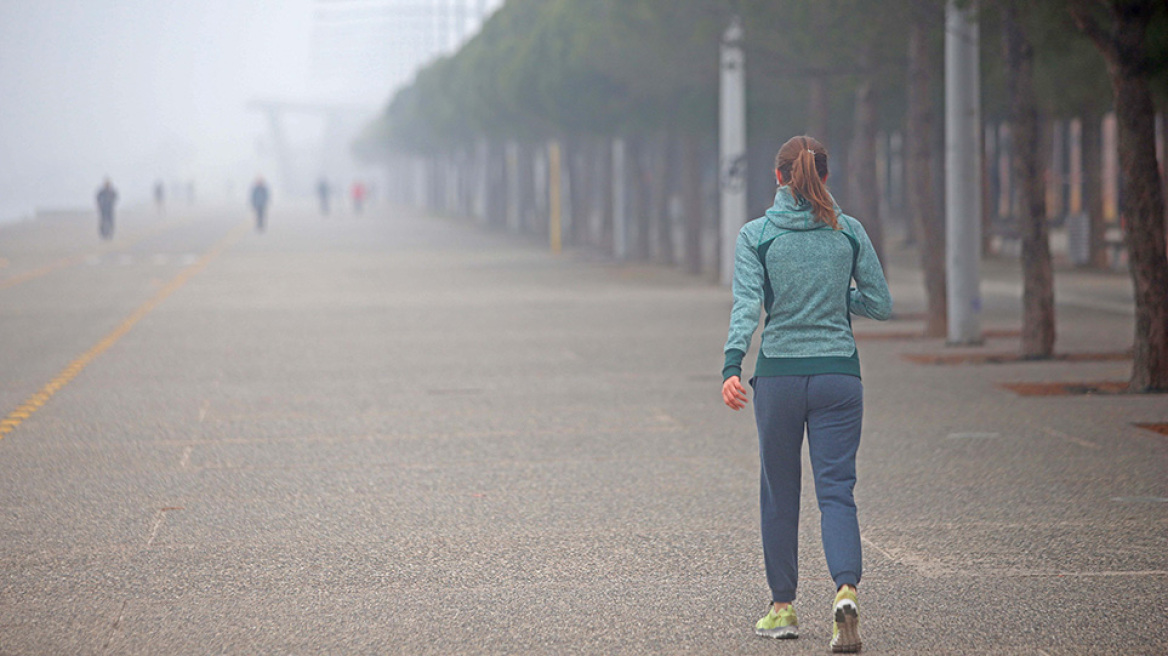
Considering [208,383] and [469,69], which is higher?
[469,69]

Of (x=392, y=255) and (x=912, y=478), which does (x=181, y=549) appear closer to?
(x=912, y=478)

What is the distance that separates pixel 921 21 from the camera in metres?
18.2

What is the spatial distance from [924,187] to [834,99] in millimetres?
11671

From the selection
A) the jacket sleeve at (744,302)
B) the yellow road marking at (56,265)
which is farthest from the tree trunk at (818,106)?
the jacket sleeve at (744,302)

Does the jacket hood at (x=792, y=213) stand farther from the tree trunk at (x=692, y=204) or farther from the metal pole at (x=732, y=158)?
the tree trunk at (x=692, y=204)

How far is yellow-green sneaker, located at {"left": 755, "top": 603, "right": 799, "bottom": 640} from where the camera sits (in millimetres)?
5875

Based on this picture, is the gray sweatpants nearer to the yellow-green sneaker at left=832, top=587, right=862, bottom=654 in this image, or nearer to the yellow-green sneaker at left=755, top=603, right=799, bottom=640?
the yellow-green sneaker at left=832, top=587, right=862, bottom=654

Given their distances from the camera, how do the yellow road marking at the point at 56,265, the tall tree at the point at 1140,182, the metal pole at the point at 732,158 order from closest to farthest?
the tall tree at the point at 1140,182 < the metal pole at the point at 732,158 < the yellow road marking at the point at 56,265

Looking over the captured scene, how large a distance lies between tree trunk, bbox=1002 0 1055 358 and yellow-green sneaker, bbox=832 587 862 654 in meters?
10.6

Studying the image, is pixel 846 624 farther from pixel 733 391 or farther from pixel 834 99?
pixel 834 99

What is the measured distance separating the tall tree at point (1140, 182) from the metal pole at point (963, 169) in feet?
13.9

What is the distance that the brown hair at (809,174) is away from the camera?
5750mm

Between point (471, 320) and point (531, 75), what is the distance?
18.9 m

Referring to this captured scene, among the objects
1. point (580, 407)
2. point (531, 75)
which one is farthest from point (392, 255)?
point (580, 407)
